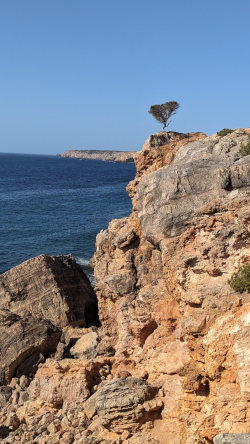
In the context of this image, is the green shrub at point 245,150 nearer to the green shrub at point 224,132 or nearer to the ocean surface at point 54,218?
the green shrub at point 224,132

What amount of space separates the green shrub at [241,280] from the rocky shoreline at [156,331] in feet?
0.72

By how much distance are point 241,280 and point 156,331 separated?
5.24 meters

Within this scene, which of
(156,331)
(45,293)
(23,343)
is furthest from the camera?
(45,293)

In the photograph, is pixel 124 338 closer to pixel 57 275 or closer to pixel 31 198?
pixel 57 275

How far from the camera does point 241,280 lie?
14062 mm

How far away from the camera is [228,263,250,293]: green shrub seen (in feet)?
45.8

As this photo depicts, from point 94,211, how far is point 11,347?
51274 millimetres

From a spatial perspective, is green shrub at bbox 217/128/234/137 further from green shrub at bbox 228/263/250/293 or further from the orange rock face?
green shrub at bbox 228/263/250/293

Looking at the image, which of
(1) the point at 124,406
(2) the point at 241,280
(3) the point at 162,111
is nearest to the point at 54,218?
(3) the point at 162,111

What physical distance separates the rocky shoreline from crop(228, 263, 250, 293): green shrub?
0.22 metres

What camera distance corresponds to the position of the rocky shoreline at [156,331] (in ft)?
43.8

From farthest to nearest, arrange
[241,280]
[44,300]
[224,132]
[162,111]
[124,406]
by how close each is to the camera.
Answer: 1. [162,111]
2. [44,300]
3. [224,132]
4. [124,406]
5. [241,280]

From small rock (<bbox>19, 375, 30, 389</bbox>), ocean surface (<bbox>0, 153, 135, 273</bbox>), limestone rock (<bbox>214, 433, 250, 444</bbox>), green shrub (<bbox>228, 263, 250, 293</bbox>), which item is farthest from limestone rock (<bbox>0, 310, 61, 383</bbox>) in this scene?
ocean surface (<bbox>0, 153, 135, 273</bbox>)

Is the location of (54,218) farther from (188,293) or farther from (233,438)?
(233,438)
